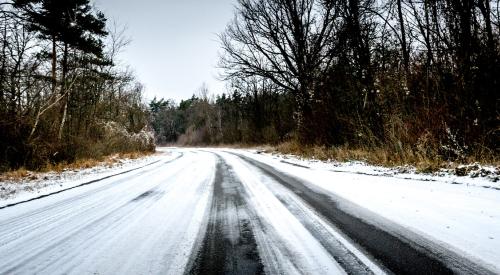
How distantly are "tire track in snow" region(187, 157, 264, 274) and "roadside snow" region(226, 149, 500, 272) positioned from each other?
1.43m

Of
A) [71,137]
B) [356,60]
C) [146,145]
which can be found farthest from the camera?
[146,145]

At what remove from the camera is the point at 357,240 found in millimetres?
2537

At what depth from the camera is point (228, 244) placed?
2578mm

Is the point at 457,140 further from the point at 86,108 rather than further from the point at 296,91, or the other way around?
the point at 86,108

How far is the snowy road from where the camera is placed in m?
2.08

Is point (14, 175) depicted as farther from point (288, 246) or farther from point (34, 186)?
point (288, 246)

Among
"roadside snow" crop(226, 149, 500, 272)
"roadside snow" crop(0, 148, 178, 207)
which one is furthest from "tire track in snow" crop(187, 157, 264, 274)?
"roadside snow" crop(0, 148, 178, 207)

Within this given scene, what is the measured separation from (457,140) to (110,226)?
261 inches

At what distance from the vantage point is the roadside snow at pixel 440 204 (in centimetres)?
239

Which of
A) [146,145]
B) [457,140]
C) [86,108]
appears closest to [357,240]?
[457,140]

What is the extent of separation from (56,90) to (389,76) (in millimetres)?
12256

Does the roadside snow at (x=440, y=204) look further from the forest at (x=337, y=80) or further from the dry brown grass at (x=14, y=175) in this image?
the dry brown grass at (x=14, y=175)

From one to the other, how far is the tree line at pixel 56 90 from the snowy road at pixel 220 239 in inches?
200

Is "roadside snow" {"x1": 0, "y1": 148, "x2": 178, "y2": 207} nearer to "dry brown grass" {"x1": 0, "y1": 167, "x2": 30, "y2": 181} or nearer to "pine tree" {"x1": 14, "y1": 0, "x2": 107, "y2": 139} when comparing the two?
"dry brown grass" {"x1": 0, "y1": 167, "x2": 30, "y2": 181}
